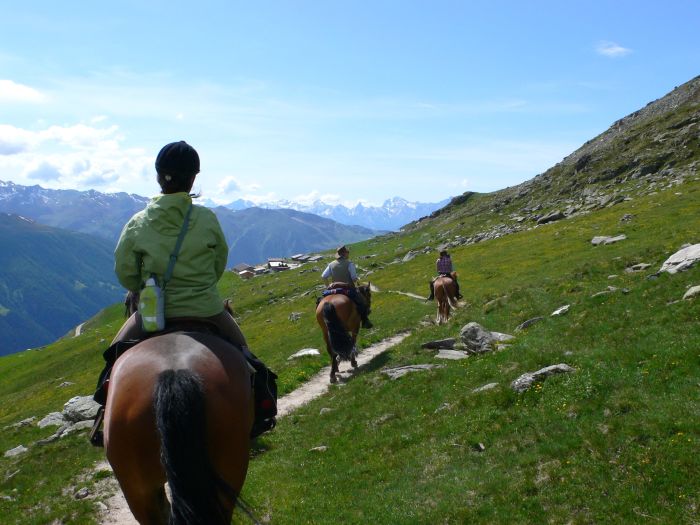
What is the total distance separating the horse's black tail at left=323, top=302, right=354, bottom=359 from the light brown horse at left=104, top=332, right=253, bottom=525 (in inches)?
533

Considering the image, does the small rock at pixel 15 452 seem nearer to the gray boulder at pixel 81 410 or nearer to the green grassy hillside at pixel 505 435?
the green grassy hillside at pixel 505 435

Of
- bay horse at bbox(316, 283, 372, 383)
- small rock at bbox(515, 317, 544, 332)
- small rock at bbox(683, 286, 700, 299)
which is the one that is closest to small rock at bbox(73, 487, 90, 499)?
bay horse at bbox(316, 283, 372, 383)

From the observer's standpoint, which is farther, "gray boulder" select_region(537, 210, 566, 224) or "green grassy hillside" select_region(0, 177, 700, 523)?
"gray boulder" select_region(537, 210, 566, 224)

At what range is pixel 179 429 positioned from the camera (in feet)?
17.3

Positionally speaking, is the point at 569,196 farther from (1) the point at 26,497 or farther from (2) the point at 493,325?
(1) the point at 26,497

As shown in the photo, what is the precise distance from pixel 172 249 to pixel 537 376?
29.7 ft

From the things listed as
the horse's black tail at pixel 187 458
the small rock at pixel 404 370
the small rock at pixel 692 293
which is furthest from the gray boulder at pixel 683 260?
the horse's black tail at pixel 187 458

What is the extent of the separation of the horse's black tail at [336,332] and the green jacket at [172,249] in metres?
12.8

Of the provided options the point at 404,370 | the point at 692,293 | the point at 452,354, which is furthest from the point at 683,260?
the point at 404,370

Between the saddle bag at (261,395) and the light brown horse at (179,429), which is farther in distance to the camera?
the saddle bag at (261,395)

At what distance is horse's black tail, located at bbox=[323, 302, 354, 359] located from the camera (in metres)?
20.0

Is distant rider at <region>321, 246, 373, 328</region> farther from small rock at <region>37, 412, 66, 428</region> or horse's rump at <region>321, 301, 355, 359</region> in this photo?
small rock at <region>37, 412, 66, 428</region>

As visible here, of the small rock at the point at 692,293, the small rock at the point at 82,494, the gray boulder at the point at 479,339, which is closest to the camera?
the small rock at the point at 82,494

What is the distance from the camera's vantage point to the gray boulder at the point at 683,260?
18.2 metres
